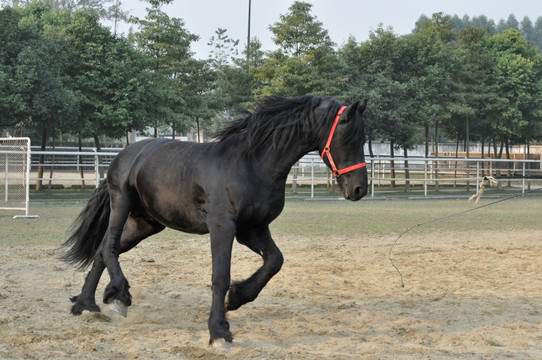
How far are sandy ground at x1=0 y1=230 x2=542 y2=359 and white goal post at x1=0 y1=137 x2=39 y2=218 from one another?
662cm

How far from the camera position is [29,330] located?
16.3 ft

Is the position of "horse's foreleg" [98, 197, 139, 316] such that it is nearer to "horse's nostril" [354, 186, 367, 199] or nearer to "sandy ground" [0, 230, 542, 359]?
"sandy ground" [0, 230, 542, 359]

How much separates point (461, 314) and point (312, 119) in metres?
2.38

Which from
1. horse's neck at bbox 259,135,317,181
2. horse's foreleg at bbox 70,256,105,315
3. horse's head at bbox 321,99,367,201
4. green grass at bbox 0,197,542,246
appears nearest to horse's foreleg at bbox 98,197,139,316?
horse's foreleg at bbox 70,256,105,315

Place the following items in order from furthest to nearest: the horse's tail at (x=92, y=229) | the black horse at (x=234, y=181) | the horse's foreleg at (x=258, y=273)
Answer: the horse's tail at (x=92, y=229), the horse's foreleg at (x=258, y=273), the black horse at (x=234, y=181)

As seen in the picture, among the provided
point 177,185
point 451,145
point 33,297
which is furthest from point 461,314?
point 451,145

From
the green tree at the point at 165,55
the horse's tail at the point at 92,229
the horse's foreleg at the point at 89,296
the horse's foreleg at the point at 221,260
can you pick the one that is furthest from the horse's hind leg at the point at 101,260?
the green tree at the point at 165,55

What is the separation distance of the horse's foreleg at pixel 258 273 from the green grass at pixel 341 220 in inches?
247

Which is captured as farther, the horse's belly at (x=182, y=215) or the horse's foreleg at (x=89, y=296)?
the horse's foreleg at (x=89, y=296)

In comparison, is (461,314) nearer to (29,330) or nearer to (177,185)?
(177,185)

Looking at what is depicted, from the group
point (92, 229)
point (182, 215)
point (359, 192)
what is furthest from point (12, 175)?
point (359, 192)

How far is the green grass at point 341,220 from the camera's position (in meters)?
12.2

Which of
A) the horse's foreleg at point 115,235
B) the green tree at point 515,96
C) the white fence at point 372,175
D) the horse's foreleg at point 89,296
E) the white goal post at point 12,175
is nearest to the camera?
the horse's foreleg at point 115,235

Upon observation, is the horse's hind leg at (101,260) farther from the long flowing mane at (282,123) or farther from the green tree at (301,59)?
the green tree at (301,59)
